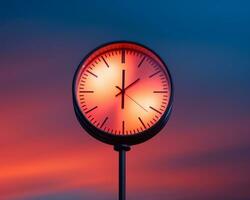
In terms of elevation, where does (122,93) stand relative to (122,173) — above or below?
above

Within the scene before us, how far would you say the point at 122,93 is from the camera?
5.90 feet

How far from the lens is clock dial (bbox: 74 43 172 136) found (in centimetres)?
177

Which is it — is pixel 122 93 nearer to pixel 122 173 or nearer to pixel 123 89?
pixel 123 89

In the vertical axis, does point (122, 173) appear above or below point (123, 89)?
below

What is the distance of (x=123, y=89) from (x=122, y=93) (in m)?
0.02

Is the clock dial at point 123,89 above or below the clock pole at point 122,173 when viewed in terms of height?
above

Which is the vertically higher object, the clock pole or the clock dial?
the clock dial

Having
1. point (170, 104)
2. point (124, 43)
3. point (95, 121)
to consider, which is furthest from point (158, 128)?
point (124, 43)

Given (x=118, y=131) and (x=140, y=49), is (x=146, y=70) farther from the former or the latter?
(x=118, y=131)

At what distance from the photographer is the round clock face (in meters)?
1.75

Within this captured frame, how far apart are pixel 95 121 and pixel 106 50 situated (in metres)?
0.29

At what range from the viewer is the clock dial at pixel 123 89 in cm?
177

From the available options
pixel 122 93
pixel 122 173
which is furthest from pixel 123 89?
pixel 122 173

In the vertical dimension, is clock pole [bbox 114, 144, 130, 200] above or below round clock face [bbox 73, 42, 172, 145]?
below
